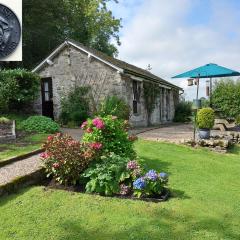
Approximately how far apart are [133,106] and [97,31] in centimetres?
1659

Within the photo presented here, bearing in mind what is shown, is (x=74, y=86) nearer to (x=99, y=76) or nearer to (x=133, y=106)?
(x=99, y=76)

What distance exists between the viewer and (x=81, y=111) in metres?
20.1

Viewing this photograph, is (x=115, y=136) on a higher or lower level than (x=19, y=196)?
higher

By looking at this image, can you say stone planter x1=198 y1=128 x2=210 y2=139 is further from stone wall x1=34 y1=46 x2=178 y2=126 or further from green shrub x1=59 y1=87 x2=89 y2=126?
green shrub x1=59 y1=87 x2=89 y2=126

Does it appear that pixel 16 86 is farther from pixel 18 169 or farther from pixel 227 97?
pixel 18 169

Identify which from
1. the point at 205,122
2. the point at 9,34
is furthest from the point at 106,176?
the point at 9,34

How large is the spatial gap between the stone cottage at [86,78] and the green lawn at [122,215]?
1234 cm

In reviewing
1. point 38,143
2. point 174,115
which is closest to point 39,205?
point 38,143

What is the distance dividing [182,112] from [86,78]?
11109 millimetres

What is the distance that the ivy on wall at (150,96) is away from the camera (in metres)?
22.4

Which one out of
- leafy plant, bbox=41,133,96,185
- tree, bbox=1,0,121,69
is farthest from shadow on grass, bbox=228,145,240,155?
tree, bbox=1,0,121,69

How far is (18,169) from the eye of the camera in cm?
800

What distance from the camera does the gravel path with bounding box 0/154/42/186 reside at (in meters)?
7.18

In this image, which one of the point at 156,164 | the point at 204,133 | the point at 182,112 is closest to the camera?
the point at 156,164
